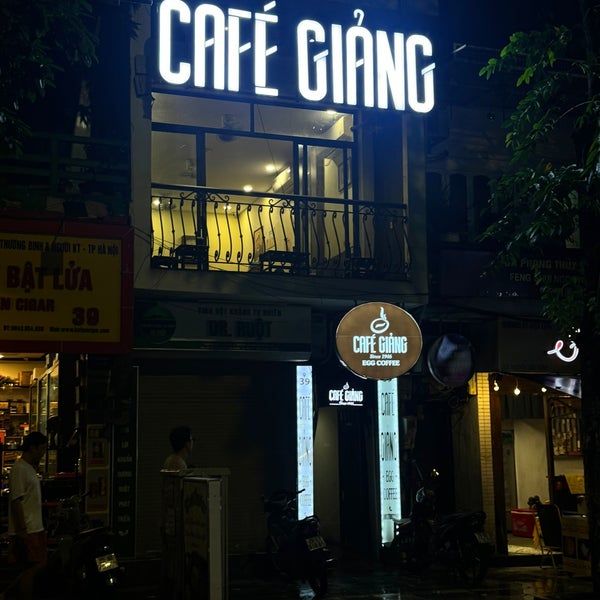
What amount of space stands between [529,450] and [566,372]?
7.59 ft

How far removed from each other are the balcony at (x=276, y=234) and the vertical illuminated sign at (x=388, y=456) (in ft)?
6.42

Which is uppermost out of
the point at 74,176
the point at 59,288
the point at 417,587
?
the point at 74,176

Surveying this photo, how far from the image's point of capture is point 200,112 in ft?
45.8

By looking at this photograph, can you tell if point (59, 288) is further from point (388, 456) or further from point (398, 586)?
point (398, 586)

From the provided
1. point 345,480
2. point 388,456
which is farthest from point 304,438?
point 345,480

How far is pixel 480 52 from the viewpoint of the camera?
Answer: 15492mm

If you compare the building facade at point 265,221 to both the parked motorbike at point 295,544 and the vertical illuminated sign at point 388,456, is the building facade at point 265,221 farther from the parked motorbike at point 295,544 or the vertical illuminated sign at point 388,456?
the parked motorbike at point 295,544

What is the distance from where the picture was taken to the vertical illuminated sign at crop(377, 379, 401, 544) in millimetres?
14148

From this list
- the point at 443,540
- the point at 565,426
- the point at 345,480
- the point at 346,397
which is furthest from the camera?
the point at 565,426

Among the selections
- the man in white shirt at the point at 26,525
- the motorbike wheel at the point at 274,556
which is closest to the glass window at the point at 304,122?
the motorbike wheel at the point at 274,556

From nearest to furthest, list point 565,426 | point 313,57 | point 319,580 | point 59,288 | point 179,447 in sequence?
point 179,447, point 319,580, point 59,288, point 313,57, point 565,426

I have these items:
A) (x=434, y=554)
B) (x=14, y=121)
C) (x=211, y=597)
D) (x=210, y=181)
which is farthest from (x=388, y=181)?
(x=211, y=597)

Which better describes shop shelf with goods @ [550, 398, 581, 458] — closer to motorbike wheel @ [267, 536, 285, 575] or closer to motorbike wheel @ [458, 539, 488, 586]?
motorbike wheel @ [458, 539, 488, 586]

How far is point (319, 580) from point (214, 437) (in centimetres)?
337
